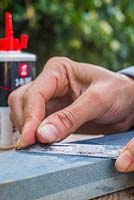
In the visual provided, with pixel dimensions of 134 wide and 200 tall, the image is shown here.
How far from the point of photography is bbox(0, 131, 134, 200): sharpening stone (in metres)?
0.40

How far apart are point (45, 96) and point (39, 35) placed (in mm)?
1538

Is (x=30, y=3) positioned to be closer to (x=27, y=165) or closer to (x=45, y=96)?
(x=45, y=96)

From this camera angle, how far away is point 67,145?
556 mm

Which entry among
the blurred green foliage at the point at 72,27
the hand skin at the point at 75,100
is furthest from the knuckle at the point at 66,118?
the blurred green foliage at the point at 72,27

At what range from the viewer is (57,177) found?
42 cm

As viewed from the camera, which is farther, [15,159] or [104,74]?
[104,74]

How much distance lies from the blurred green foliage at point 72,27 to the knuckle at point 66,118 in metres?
1.50

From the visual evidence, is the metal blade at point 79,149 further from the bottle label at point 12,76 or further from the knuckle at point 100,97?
the bottle label at point 12,76

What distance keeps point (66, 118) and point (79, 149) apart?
139mm

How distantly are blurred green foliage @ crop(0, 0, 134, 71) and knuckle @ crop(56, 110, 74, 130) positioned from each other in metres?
1.50

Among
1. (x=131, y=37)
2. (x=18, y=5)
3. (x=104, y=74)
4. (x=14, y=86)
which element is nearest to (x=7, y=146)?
(x=14, y=86)

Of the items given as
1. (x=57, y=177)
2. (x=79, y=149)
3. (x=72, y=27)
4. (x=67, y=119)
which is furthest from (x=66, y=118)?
(x=72, y=27)

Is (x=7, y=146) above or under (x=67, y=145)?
under

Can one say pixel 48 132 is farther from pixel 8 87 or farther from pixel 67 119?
Result: pixel 8 87
